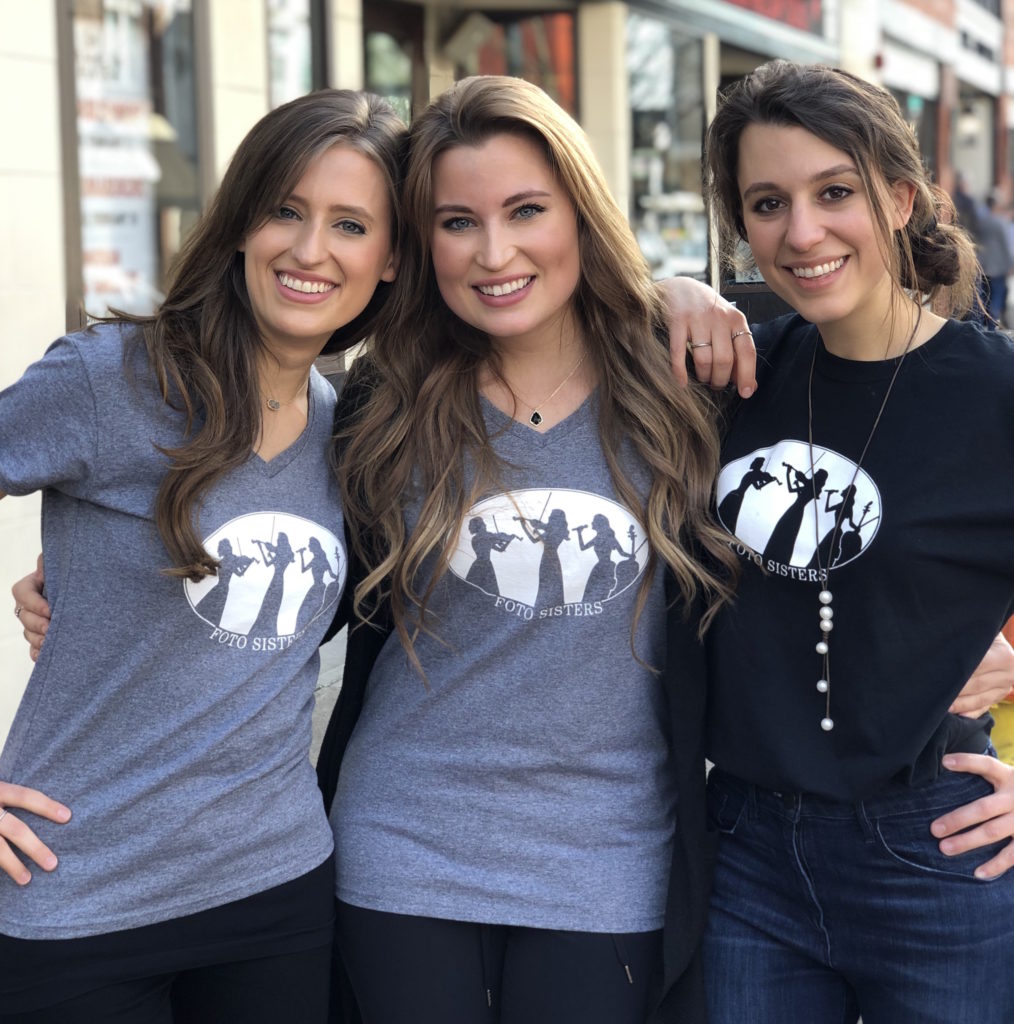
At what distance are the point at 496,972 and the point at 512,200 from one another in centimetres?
138

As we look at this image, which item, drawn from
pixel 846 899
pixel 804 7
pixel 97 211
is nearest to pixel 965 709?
pixel 846 899

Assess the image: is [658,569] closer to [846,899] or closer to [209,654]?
[846,899]

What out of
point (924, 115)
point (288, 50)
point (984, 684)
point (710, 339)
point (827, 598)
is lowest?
point (984, 684)

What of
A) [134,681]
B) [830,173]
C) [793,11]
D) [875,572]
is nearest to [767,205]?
[830,173]

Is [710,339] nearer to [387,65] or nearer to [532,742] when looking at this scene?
[532,742]

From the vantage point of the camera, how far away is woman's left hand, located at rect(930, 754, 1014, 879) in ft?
7.15

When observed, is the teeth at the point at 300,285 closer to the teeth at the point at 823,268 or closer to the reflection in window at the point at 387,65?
the teeth at the point at 823,268

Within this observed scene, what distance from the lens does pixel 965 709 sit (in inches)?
87.2

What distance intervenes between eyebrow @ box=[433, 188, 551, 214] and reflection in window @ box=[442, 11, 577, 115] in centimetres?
676

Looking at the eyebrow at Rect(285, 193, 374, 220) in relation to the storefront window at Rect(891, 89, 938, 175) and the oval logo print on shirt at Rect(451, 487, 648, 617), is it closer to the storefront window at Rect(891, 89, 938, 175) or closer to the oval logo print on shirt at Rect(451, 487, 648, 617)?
the oval logo print on shirt at Rect(451, 487, 648, 617)

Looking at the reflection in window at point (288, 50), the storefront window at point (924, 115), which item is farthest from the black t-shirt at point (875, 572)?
the storefront window at point (924, 115)

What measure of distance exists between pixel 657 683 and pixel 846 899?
484 millimetres

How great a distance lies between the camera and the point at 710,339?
2.54 m

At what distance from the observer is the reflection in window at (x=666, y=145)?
431 inches
